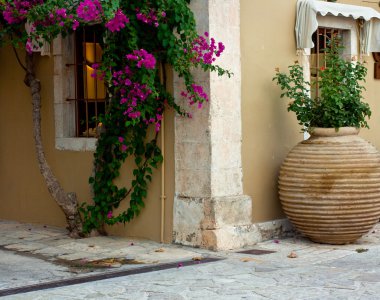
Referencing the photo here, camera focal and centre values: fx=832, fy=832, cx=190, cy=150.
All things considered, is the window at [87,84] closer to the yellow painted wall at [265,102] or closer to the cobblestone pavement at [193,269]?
the cobblestone pavement at [193,269]

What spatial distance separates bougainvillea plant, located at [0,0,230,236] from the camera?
7.93m

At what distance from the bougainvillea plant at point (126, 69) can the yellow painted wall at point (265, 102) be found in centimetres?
62

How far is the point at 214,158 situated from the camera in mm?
8273

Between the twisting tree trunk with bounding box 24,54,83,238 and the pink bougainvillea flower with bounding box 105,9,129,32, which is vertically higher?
the pink bougainvillea flower with bounding box 105,9,129,32

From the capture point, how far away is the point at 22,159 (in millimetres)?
10523

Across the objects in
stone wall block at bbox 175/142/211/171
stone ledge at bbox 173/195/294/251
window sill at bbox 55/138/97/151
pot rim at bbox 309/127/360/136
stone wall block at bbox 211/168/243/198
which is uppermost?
pot rim at bbox 309/127/360/136

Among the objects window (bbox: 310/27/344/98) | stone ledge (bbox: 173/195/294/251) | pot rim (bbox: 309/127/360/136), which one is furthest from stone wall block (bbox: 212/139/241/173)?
window (bbox: 310/27/344/98)

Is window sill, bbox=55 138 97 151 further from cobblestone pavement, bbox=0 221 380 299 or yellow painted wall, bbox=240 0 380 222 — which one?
yellow painted wall, bbox=240 0 380 222

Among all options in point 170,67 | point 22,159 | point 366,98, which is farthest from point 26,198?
point 366,98

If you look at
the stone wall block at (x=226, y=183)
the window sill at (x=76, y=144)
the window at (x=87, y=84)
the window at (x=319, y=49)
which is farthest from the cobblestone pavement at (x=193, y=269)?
the window at (x=319, y=49)

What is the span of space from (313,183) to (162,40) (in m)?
2.07

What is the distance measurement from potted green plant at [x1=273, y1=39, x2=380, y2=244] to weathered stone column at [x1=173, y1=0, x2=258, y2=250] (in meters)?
0.55

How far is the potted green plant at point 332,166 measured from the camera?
8.29 metres

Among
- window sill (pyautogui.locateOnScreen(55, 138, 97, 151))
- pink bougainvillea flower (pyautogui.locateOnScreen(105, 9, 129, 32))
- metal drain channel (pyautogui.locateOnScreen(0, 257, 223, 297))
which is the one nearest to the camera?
metal drain channel (pyautogui.locateOnScreen(0, 257, 223, 297))
